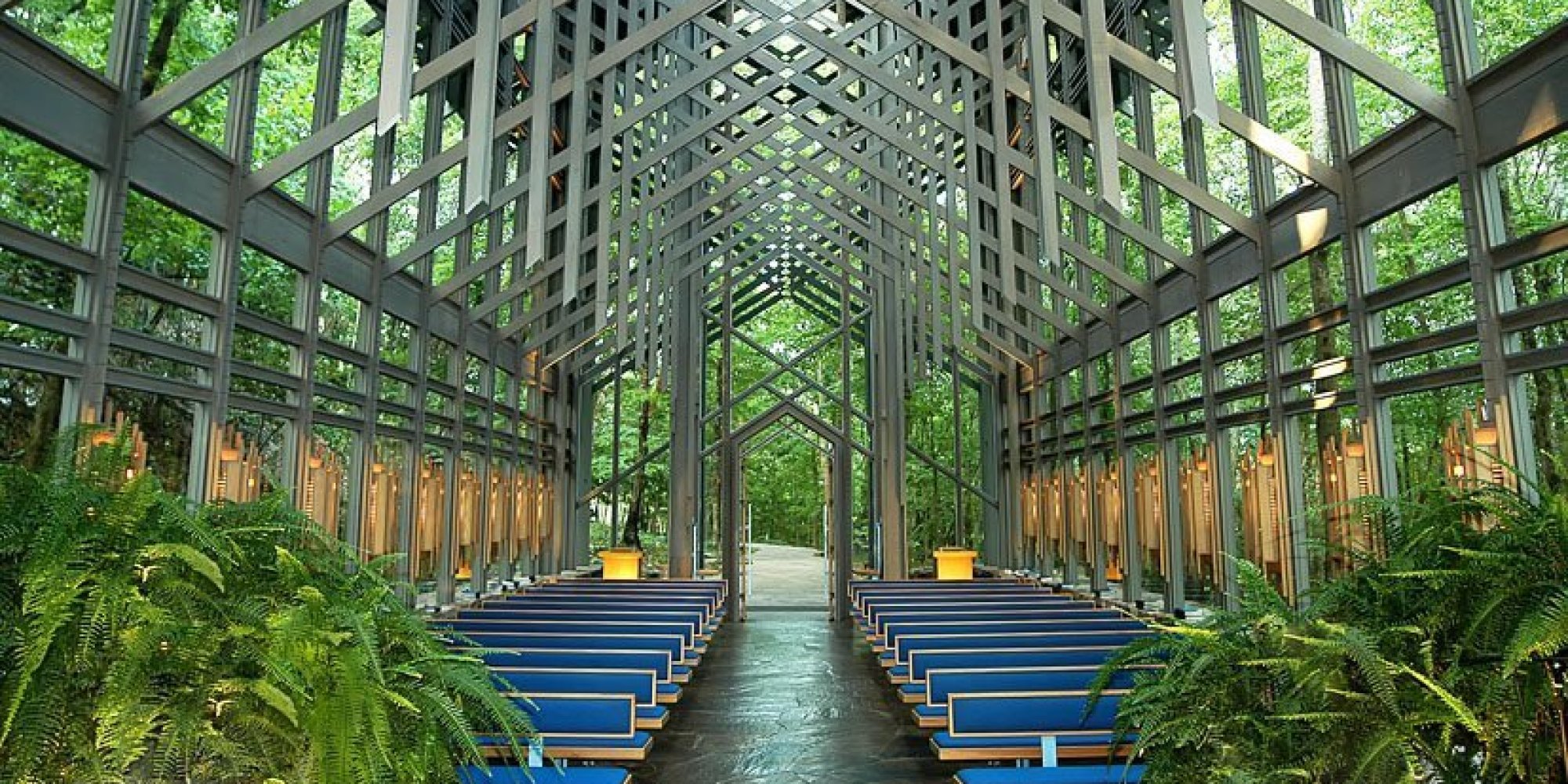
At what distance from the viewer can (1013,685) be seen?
613 cm

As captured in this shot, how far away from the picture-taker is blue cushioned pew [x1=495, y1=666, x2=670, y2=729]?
6.27 m

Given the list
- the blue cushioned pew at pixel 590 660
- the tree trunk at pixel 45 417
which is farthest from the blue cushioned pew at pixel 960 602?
the tree trunk at pixel 45 417

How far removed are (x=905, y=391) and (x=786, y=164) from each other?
168 inches

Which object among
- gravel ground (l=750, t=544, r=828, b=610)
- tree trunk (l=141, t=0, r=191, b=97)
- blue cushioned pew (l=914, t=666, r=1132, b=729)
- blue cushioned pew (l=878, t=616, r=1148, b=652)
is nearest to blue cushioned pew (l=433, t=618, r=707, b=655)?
blue cushioned pew (l=878, t=616, r=1148, b=652)

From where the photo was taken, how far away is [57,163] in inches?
239

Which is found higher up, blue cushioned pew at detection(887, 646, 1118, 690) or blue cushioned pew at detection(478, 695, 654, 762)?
blue cushioned pew at detection(887, 646, 1118, 690)

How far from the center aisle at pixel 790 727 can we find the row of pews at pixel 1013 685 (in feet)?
1.22

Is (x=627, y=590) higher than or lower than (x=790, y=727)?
higher

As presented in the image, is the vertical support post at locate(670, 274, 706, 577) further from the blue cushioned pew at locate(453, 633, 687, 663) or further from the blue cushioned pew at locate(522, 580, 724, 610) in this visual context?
the blue cushioned pew at locate(453, 633, 687, 663)

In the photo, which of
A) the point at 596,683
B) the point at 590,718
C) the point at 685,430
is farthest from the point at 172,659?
the point at 685,430

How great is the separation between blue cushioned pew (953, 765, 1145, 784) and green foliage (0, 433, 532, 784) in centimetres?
311

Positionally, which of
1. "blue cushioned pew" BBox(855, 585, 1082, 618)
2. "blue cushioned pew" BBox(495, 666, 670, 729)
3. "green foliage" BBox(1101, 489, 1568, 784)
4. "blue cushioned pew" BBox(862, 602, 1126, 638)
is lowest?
"blue cushioned pew" BBox(495, 666, 670, 729)

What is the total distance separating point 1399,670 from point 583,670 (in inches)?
197

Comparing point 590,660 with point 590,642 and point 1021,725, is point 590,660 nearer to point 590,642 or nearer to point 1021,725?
point 590,642
